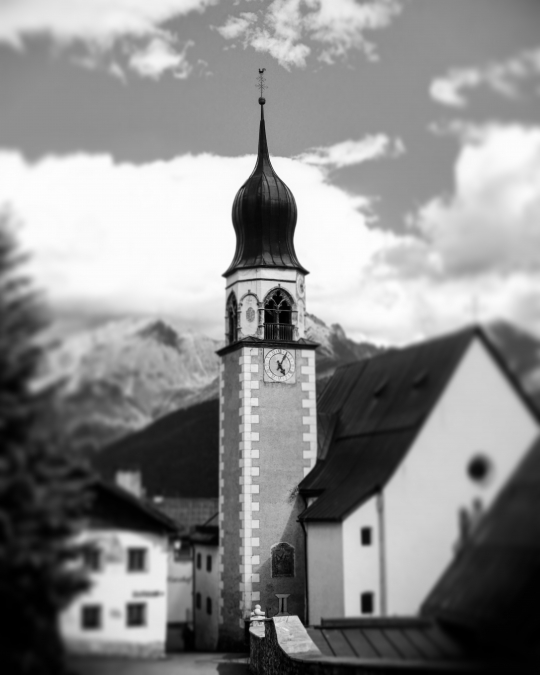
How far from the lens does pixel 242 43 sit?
1087cm

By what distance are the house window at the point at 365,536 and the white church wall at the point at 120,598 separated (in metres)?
1.93

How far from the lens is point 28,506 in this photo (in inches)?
289

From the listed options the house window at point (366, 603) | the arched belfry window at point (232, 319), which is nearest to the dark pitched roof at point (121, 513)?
the house window at point (366, 603)

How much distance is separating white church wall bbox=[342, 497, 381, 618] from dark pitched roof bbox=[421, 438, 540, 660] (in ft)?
1.96

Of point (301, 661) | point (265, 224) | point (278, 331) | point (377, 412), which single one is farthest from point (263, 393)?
point (377, 412)

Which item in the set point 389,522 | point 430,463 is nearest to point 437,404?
point 430,463

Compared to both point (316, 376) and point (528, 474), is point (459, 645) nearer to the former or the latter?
point (528, 474)

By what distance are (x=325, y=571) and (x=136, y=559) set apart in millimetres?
2963

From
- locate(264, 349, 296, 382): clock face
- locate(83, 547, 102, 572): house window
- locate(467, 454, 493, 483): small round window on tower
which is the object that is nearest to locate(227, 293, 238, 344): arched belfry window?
locate(264, 349, 296, 382): clock face

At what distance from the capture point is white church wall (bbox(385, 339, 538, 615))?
27.9 feet

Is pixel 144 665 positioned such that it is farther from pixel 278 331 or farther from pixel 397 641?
pixel 278 331

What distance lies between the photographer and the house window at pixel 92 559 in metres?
7.75

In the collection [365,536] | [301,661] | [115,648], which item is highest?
[365,536]

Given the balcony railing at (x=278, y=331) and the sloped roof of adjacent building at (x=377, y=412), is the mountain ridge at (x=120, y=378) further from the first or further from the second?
the balcony railing at (x=278, y=331)
